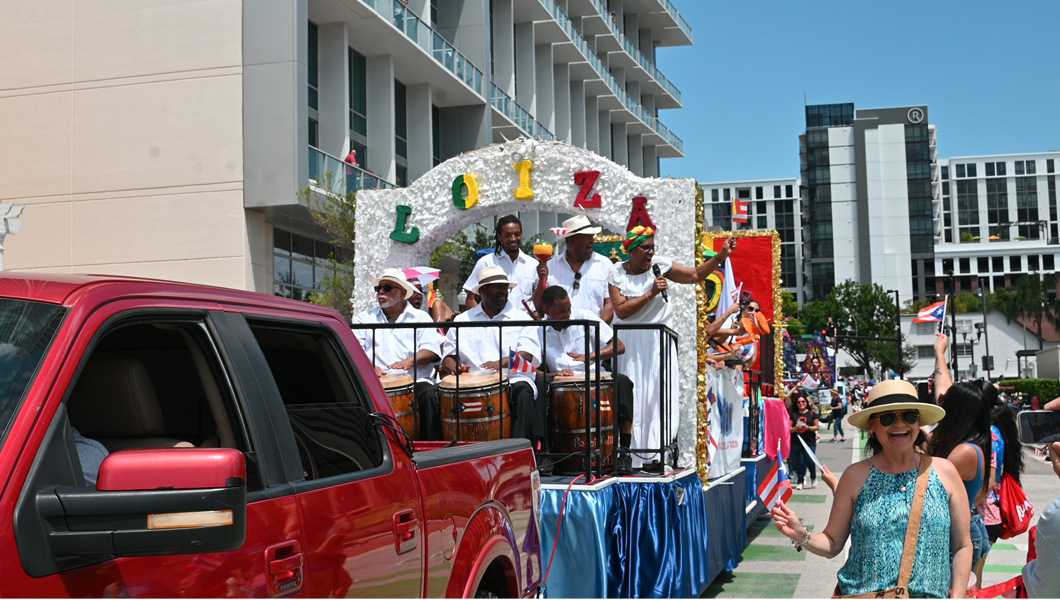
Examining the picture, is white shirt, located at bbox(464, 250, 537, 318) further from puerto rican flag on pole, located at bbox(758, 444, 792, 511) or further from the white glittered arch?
puerto rican flag on pole, located at bbox(758, 444, 792, 511)

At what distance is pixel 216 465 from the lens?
7.08ft

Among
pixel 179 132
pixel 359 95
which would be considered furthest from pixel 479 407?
pixel 359 95

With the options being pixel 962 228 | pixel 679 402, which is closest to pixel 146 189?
pixel 679 402

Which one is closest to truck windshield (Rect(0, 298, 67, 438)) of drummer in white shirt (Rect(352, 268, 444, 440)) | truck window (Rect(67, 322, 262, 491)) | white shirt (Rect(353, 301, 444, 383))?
truck window (Rect(67, 322, 262, 491))

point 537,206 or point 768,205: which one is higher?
point 768,205

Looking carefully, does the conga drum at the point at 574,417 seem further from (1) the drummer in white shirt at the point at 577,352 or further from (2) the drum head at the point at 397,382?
(2) the drum head at the point at 397,382

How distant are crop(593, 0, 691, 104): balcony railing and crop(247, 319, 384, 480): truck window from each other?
45.3 metres

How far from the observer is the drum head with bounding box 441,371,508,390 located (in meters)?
7.12

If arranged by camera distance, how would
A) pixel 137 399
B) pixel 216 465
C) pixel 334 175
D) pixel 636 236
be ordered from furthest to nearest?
pixel 334 175 < pixel 636 236 < pixel 137 399 < pixel 216 465

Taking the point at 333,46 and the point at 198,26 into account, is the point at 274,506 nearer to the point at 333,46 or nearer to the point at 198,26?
the point at 198,26

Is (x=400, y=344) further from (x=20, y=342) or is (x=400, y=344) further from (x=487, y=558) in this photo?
(x=20, y=342)

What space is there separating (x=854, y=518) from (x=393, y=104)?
26278 mm

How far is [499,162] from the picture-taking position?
381 inches

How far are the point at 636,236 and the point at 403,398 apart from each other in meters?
2.60
